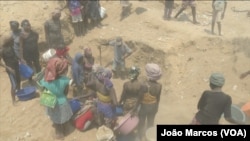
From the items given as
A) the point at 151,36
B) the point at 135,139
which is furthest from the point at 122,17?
the point at 135,139

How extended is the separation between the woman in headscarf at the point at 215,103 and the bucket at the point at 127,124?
1.44 metres

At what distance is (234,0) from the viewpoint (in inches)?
Answer: 468

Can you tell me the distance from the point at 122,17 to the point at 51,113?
5.17 metres

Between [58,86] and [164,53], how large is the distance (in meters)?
3.75

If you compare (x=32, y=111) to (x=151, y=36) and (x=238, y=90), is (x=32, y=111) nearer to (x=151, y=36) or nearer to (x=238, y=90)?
(x=151, y=36)

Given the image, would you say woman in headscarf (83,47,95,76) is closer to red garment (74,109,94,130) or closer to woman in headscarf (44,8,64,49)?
red garment (74,109,94,130)

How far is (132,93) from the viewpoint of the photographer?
6.02m

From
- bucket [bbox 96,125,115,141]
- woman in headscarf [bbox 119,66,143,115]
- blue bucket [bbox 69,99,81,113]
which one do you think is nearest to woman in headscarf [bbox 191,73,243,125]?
woman in headscarf [bbox 119,66,143,115]

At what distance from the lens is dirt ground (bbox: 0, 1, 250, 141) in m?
7.34

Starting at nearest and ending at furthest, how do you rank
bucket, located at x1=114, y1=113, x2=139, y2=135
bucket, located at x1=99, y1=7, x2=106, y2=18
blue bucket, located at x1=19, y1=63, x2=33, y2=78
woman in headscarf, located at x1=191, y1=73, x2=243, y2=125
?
woman in headscarf, located at x1=191, y1=73, x2=243, y2=125
bucket, located at x1=114, y1=113, x2=139, y2=135
blue bucket, located at x1=19, y1=63, x2=33, y2=78
bucket, located at x1=99, y1=7, x2=106, y2=18

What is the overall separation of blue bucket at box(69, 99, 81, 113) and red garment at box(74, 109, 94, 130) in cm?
16

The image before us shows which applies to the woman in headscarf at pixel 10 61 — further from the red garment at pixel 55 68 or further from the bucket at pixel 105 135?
the bucket at pixel 105 135

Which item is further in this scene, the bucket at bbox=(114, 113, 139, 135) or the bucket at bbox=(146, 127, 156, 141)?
the bucket at bbox=(114, 113, 139, 135)

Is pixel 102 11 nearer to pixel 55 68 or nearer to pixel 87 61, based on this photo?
pixel 87 61
